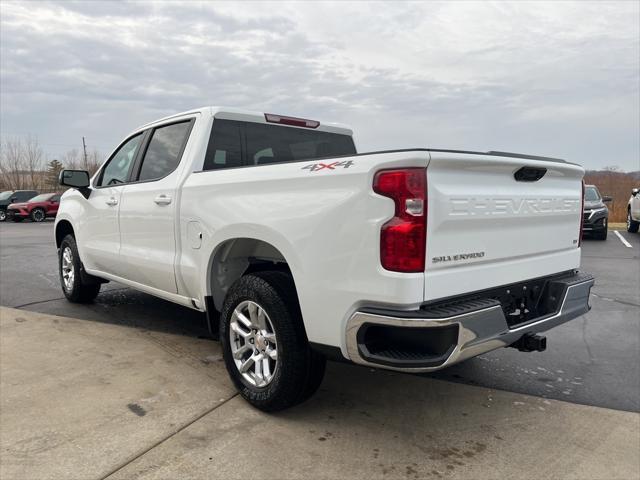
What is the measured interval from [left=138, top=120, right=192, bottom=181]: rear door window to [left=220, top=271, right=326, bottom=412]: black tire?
148 cm

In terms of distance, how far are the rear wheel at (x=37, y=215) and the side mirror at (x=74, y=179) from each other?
2349 centimetres

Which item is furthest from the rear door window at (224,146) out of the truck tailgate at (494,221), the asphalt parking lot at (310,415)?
the truck tailgate at (494,221)

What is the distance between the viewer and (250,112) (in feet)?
14.3

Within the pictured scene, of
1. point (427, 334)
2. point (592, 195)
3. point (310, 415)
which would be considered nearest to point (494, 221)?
point (427, 334)

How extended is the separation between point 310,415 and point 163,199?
1.99 metres

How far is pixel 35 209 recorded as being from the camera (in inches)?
1027

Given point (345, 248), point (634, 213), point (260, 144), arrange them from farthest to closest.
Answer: point (634, 213), point (260, 144), point (345, 248)

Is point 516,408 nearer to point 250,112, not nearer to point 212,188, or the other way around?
point 212,188

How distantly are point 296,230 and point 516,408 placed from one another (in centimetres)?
193

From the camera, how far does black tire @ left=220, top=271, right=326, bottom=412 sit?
3078 millimetres

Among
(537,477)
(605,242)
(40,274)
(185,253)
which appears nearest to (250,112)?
(185,253)

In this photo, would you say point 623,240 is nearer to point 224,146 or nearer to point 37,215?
point 224,146

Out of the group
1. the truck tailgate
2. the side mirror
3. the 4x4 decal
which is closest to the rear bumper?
the truck tailgate

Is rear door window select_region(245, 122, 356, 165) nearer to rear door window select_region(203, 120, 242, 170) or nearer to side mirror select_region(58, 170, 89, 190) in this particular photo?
rear door window select_region(203, 120, 242, 170)
